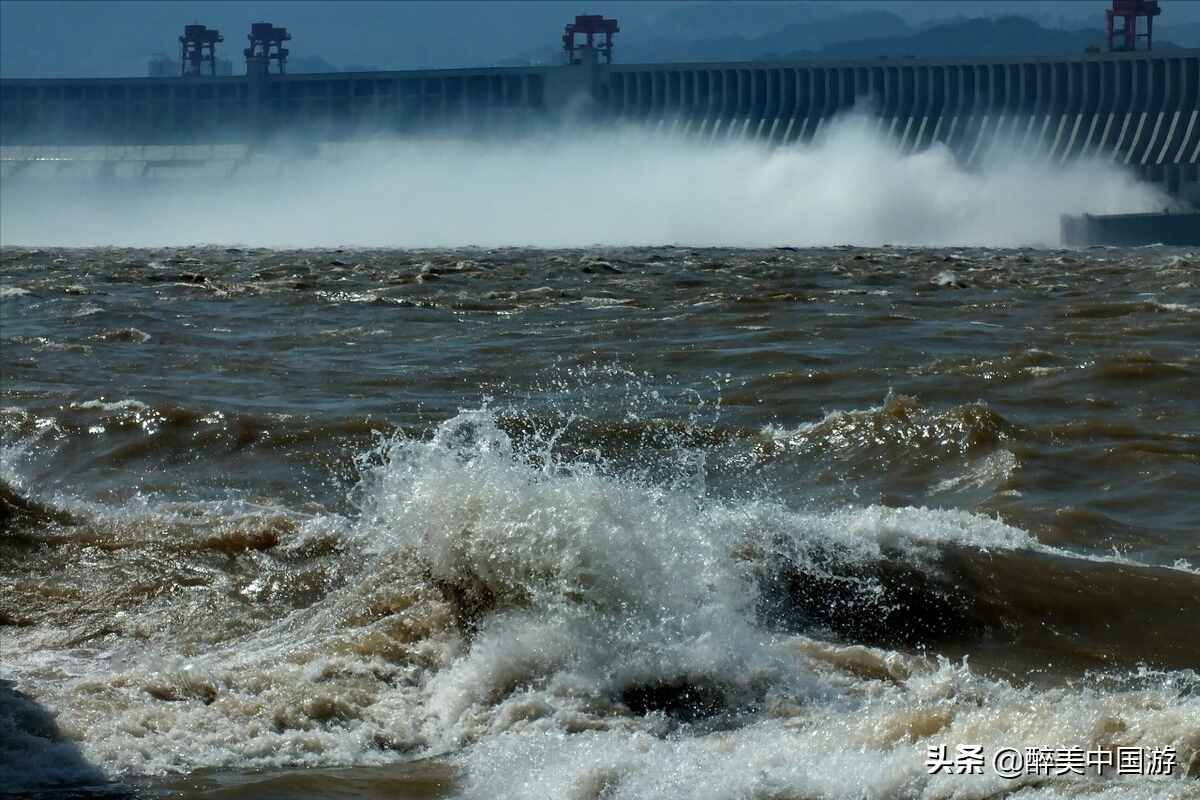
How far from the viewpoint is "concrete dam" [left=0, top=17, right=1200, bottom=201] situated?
52125mm

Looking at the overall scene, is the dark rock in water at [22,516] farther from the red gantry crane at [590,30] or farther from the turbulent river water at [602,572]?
the red gantry crane at [590,30]

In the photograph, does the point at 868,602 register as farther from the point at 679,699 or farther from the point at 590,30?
the point at 590,30

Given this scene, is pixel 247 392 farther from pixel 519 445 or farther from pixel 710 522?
pixel 710 522

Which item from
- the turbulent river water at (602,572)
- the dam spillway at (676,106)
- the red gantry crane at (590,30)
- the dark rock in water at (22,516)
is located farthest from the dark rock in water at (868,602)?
the red gantry crane at (590,30)

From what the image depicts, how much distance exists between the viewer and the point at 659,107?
59.8 m

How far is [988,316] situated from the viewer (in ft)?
61.7

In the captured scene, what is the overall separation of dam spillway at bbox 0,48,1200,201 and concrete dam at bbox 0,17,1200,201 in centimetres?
5

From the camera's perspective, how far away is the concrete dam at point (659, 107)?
5212cm

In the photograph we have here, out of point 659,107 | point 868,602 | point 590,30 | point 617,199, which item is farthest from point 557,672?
point 590,30

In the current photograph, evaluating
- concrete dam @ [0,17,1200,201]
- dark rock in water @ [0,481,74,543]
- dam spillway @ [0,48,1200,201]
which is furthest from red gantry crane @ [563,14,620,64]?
dark rock in water @ [0,481,74,543]

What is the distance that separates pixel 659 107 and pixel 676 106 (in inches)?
35.7

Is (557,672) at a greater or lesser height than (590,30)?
lesser

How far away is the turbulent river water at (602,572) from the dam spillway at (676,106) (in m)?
38.1

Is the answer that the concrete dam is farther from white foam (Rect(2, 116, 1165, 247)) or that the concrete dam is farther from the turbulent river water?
the turbulent river water
